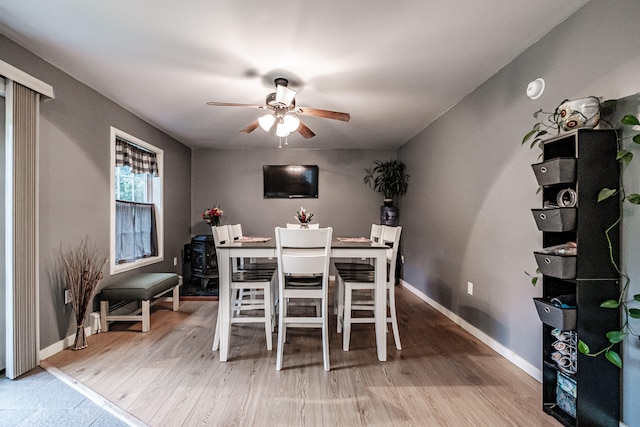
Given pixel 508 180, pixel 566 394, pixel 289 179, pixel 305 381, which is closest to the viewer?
pixel 566 394

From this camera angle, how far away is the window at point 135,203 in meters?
3.68

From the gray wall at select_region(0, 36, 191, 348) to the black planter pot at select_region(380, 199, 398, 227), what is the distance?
13.2 feet

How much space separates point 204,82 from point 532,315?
3.32 m

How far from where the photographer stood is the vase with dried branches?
9.27ft

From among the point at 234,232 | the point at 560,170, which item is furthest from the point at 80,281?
the point at 560,170

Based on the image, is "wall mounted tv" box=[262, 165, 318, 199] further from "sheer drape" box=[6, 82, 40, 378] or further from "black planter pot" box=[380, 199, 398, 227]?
"sheer drape" box=[6, 82, 40, 378]

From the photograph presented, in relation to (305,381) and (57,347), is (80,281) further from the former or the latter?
(305,381)

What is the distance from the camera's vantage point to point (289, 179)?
19.9 ft

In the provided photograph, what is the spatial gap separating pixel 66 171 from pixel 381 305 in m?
2.93

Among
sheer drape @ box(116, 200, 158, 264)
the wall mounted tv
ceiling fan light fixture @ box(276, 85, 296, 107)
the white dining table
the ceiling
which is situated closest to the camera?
the ceiling

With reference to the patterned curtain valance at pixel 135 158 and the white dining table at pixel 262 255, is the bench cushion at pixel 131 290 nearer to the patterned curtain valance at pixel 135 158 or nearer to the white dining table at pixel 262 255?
the white dining table at pixel 262 255

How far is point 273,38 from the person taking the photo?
2.33 m

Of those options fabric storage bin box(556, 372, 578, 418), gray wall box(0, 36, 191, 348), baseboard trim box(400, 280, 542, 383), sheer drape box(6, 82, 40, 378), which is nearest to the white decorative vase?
fabric storage bin box(556, 372, 578, 418)

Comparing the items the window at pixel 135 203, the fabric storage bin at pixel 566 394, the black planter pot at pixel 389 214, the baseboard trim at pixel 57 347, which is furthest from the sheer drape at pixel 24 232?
the black planter pot at pixel 389 214
